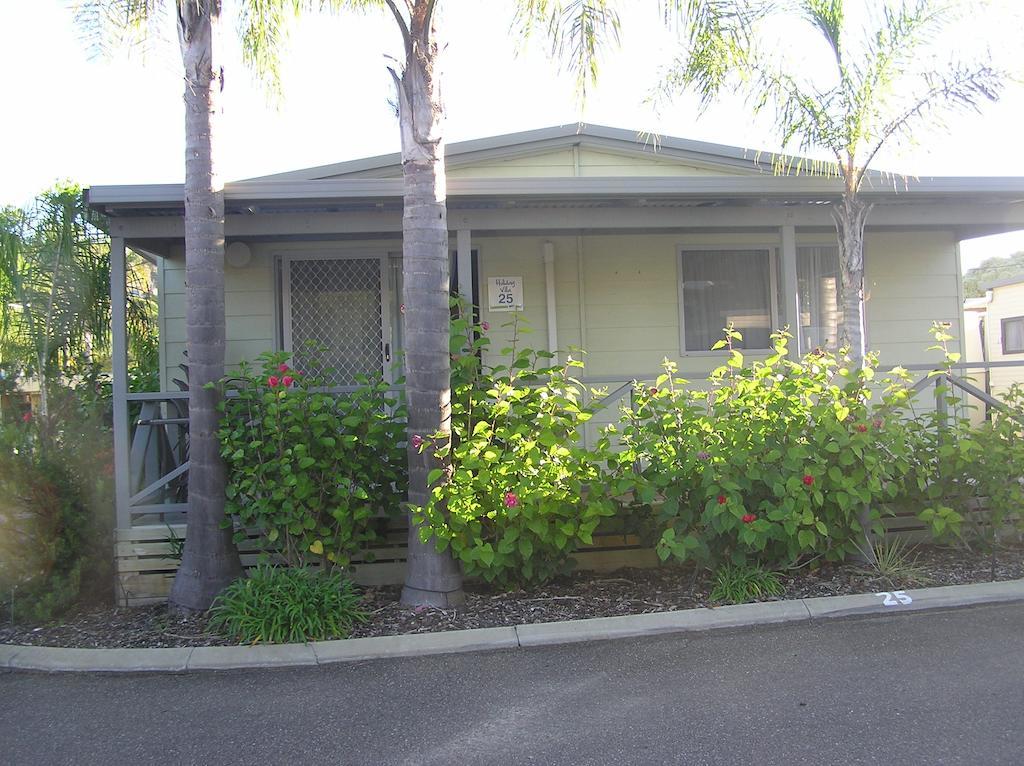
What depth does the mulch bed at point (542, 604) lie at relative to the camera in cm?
529

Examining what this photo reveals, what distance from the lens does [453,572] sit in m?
5.60

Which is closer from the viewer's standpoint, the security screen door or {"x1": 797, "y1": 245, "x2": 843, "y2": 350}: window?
the security screen door

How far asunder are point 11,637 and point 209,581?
48.5 inches

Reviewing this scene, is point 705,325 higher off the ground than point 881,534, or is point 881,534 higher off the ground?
point 705,325

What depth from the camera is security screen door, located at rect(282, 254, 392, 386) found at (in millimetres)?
8500

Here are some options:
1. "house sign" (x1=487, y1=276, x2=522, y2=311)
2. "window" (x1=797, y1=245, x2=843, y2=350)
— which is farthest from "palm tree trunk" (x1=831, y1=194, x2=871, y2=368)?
"house sign" (x1=487, y1=276, x2=522, y2=311)

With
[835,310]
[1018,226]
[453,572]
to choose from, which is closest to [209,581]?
[453,572]

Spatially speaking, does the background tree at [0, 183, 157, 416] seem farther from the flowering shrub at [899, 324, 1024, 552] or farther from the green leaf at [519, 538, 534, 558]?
the flowering shrub at [899, 324, 1024, 552]

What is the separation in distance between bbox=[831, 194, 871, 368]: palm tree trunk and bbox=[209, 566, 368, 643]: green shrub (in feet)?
14.0

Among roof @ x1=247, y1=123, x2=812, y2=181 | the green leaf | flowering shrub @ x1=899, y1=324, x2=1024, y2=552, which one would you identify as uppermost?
roof @ x1=247, y1=123, x2=812, y2=181

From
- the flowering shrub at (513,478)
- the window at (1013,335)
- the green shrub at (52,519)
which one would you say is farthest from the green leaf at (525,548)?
the window at (1013,335)

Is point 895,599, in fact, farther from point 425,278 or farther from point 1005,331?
point 1005,331

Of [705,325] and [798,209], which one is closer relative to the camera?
[798,209]

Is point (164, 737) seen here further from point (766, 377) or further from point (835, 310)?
point (835, 310)
